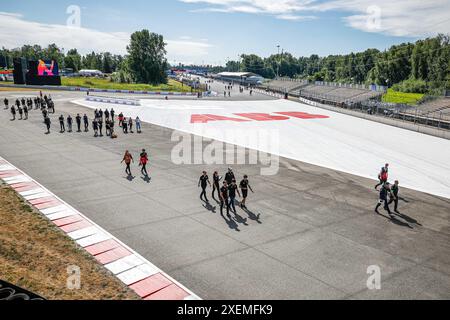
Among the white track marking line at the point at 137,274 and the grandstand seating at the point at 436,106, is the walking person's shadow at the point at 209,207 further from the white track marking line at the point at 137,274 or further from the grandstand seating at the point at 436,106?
the grandstand seating at the point at 436,106

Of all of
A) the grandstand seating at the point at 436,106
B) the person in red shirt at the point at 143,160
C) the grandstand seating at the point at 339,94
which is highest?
the grandstand seating at the point at 339,94

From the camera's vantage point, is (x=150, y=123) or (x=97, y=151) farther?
(x=150, y=123)

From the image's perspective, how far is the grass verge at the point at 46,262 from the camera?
28.9ft

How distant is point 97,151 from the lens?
78.9 ft

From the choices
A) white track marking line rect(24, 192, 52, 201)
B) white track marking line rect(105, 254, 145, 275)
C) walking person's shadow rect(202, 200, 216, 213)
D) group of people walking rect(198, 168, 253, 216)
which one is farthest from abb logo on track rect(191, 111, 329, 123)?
white track marking line rect(105, 254, 145, 275)

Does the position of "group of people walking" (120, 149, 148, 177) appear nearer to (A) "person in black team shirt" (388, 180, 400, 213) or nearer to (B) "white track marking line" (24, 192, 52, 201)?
(B) "white track marking line" (24, 192, 52, 201)

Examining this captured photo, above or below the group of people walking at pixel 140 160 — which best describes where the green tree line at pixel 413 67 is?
above

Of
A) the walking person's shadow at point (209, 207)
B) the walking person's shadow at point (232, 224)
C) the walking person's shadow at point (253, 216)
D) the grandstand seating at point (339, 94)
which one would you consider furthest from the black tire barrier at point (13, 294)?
the grandstand seating at point (339, 94)

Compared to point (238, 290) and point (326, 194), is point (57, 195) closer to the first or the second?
point (238, 290)

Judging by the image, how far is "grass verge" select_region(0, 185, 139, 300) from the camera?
347 inches

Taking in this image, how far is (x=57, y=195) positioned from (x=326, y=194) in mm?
12627

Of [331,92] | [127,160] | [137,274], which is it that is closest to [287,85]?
[331,92]

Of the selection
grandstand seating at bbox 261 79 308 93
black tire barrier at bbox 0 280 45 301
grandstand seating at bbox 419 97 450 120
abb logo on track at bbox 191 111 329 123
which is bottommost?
black tire barrier at bbox 0 280 45 301

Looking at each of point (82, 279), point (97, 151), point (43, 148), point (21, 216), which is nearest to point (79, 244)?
point (82, 279)
